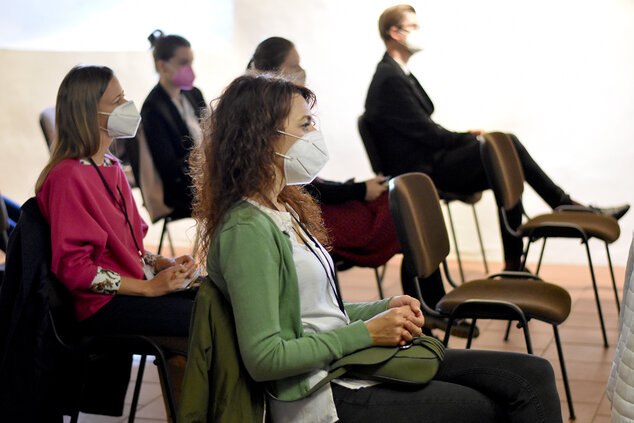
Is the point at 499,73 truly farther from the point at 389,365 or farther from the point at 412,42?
the point at 389,365

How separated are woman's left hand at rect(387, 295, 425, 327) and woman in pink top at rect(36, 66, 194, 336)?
64 centimetres

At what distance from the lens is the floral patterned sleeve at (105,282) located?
2.02 metres

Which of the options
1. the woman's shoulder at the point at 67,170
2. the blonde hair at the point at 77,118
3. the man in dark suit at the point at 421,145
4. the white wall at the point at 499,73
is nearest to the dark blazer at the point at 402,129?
the man in dark suit at the point at 421,145

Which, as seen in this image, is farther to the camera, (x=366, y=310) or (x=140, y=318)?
(x=140, y=318)

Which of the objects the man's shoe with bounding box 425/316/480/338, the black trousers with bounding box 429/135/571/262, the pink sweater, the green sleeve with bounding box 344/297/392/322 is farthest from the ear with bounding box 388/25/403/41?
the green sleeve with bounding box 344/297/392/322

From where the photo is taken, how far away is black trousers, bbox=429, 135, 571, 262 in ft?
12.8

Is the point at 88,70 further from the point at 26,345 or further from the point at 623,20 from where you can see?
the point at 623,20

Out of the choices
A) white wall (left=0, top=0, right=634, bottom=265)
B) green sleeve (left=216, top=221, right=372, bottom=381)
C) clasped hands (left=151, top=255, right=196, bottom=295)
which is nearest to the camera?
green sleeve (left=216, top=221, right=372, bottom=381)

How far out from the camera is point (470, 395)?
144 cm

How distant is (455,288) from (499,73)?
2.68 m

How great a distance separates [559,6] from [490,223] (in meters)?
1.38

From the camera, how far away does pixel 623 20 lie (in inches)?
183

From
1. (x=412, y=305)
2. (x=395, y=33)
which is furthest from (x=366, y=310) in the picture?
(x=395, y=33)

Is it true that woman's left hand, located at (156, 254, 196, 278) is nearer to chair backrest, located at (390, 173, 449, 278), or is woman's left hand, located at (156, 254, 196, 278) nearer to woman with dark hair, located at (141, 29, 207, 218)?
chair backrest, located at (390, 173, 449, 278)
